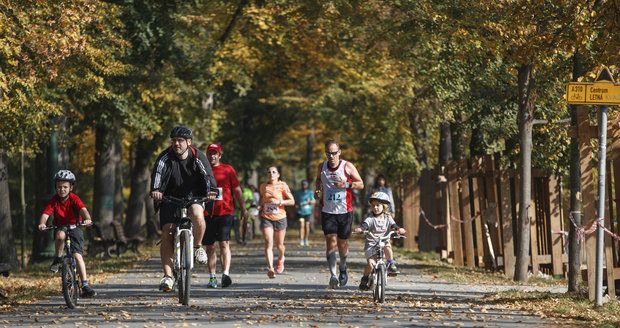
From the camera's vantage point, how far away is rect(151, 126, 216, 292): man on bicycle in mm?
16094

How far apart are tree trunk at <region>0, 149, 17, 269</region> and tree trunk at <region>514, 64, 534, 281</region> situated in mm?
9406

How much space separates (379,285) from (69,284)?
3481 millimetres

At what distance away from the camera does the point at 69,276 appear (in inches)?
635

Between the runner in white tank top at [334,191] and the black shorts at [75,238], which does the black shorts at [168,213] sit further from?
the runner in white tank top at [334,191]

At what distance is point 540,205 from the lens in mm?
25703

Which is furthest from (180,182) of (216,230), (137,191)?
(137,191)

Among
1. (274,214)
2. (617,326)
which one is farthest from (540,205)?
(617,326)

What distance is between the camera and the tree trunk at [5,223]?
25.9 m

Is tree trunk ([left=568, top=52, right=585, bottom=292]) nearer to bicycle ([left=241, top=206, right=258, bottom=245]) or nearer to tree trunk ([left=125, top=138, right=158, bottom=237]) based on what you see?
bicycle ([left=241, top=206, right=258, bottom=245])

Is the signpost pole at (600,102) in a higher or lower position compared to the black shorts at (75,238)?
higher

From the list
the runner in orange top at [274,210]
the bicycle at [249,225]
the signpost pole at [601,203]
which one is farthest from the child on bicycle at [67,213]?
the bicycle at [249,225]

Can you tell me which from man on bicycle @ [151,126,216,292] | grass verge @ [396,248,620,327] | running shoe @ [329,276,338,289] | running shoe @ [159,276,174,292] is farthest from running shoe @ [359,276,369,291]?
running shoe @ [159,276,174,292]

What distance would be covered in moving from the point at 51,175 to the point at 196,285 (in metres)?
10.9

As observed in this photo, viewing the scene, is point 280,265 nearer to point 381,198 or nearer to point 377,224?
point 377,224
